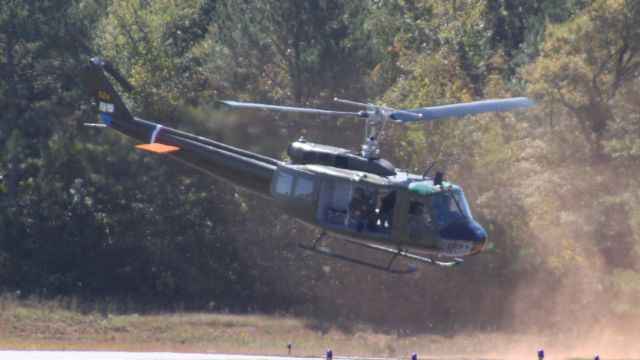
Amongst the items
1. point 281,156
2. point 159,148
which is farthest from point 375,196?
point 281,156

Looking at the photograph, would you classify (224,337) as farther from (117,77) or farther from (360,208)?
(360,208)

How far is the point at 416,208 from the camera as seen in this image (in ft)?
70.9

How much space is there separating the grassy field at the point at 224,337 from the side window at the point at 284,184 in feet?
27.1

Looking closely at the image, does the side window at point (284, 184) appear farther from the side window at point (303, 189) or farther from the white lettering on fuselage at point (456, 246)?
the white lettering on fuselage at point (456, 246)

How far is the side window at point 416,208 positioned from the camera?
21594 millimetres

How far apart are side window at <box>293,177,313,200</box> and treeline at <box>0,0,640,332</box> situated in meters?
13.7

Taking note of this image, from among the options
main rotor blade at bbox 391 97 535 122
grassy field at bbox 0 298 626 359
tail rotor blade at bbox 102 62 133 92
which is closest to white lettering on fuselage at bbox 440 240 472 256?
main rotor blade at bbox 391 97 535 122

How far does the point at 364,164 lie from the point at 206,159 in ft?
11.9

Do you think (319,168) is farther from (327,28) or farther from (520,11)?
(520,11)

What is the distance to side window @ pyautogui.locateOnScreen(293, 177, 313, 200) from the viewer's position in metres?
22.4

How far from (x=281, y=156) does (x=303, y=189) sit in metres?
13.9

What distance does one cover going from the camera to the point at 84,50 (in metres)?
40.5

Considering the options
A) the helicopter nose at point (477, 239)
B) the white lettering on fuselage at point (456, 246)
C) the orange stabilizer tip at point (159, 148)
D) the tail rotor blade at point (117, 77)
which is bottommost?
the white lettering on fuselage at point (456, 246)

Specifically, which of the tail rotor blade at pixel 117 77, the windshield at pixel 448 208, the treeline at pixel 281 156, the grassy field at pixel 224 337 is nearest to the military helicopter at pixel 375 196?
the windshield at pixel 448 208
